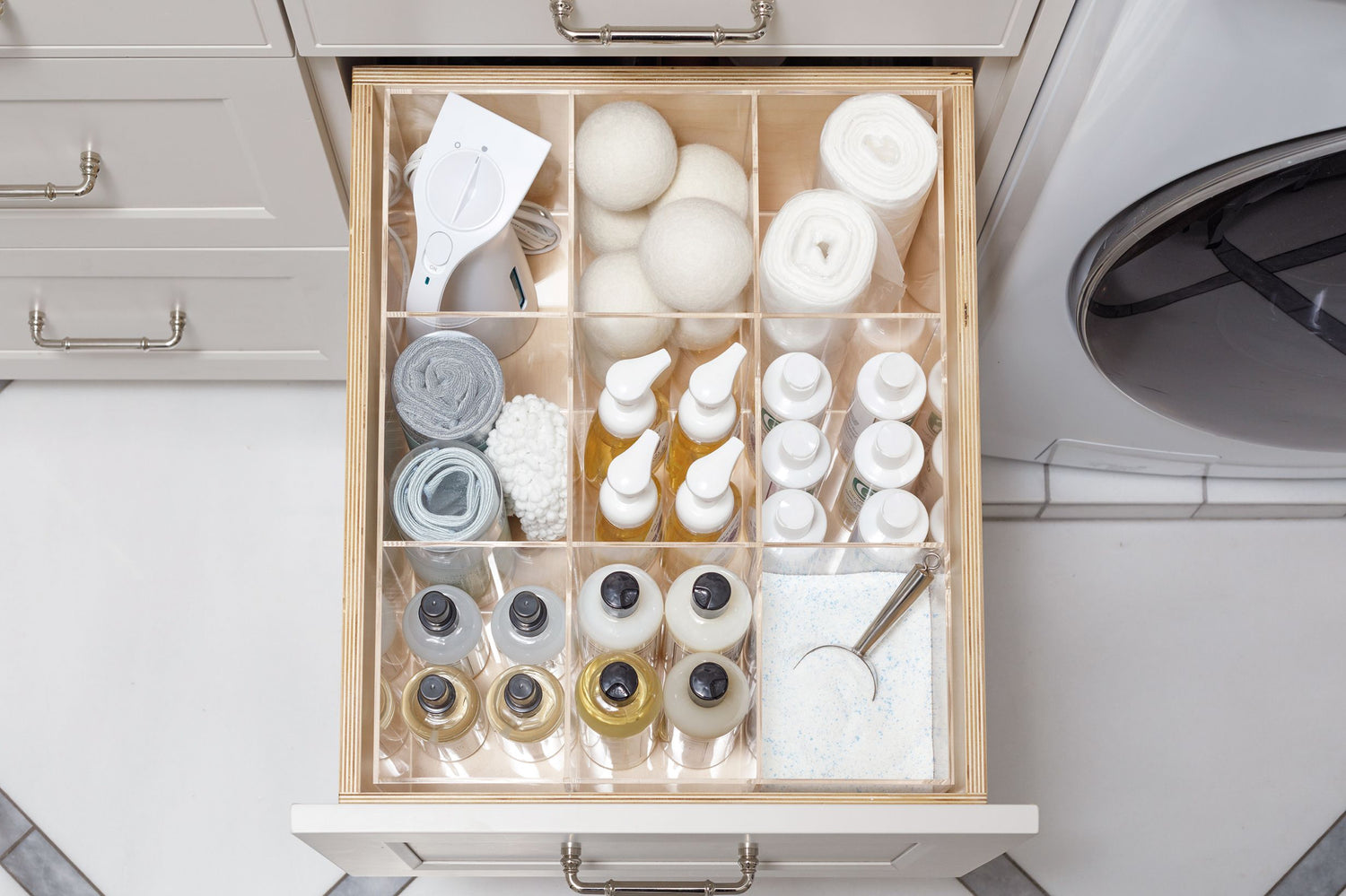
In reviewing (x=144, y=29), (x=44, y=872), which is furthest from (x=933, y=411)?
(x=44, y=872)

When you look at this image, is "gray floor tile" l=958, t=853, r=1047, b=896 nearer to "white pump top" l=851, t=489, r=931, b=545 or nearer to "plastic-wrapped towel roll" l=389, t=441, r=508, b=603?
"white pump top" l=851, t=489, r=931, b=545

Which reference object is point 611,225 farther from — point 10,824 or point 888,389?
point 10,824

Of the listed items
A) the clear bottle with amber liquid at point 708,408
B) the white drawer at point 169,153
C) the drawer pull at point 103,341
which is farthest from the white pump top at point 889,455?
the drawer pull at point 103,341

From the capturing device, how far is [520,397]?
79 centimetres

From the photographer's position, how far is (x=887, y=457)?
0.77m

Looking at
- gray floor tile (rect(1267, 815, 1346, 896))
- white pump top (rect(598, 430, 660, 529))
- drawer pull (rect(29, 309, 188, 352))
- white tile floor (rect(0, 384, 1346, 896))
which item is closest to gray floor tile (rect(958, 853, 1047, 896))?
white tile floor (rect(0, 384, 1346, 896))

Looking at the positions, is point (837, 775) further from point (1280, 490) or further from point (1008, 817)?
point (1280, 490)

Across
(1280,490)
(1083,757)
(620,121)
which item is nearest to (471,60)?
(620,121)

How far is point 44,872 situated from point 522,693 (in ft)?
2.77

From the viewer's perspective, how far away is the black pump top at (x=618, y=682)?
2.22ft

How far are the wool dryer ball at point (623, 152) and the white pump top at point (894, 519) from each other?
0.29m

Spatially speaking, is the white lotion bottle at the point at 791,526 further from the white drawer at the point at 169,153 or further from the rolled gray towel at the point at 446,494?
the white drawer at the point at 169,153

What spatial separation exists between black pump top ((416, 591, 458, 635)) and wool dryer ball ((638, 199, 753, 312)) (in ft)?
0.88

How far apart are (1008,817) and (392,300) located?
0.59 m
